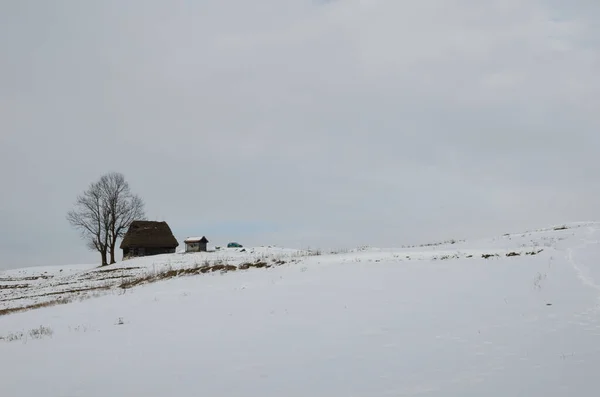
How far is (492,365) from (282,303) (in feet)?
20.4

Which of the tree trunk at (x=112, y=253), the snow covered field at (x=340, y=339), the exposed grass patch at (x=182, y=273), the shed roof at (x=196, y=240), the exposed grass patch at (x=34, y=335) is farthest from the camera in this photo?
the shed roof at (x=196, y=240)

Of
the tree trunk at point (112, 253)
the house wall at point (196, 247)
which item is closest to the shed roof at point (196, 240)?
the house wall at point (196, 247)

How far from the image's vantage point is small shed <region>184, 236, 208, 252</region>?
55.7 m

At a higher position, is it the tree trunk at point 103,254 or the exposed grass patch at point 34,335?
the tree trunk at point 103,254

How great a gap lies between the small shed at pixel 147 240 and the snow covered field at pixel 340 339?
139 feet

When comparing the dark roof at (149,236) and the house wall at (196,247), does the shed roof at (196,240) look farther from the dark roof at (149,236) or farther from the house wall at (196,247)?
the dark roof at (149,236)

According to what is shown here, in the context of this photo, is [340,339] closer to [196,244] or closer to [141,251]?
[196,244]

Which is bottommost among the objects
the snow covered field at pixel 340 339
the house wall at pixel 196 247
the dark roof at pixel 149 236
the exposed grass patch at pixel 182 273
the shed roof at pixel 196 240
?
the snow covered field at pixel 340 339

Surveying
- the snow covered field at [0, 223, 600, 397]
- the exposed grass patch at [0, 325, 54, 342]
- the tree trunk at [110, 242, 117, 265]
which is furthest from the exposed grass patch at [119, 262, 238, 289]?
the tree trunk at [110, 242, 117, 265]

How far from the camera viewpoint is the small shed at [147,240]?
5406cm

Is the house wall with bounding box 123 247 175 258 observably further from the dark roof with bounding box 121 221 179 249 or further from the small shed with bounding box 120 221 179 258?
the dark roof with bounding box 121 221 179 249

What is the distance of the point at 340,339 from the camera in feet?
22.9

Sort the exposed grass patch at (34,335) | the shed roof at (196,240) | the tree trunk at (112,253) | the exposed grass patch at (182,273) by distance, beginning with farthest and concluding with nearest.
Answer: the shed roof at (196,240) → the tree trunk at (112,253) → the exposed grass patch at (182,273) → the exposed grass patch at (34,335)

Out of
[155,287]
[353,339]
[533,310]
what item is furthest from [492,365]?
[155,287]
